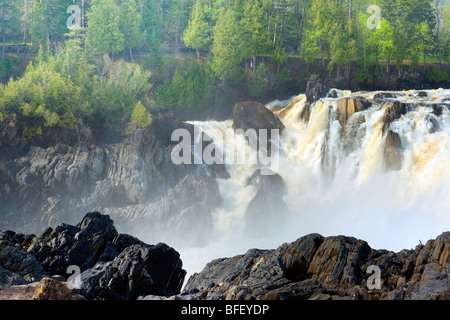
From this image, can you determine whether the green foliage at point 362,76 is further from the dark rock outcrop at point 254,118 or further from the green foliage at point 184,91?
the green foliage at point 184,91

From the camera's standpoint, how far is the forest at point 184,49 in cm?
6569

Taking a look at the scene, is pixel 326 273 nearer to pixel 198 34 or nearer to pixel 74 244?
pixel 74 244

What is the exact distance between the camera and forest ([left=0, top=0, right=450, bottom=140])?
65688mm

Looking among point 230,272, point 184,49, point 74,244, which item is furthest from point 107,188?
point 184,49

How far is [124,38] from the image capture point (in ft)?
256

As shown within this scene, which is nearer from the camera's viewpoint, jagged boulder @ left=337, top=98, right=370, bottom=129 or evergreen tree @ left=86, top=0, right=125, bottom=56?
jagged boulder @ left=337, top=98, right=370, bottom=129

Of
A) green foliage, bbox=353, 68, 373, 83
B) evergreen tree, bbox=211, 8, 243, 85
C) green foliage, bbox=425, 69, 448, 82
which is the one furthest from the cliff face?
green foliage, bbox=425, 69, 448, 82

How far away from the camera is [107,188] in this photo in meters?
58.8

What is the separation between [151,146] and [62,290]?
38.6m

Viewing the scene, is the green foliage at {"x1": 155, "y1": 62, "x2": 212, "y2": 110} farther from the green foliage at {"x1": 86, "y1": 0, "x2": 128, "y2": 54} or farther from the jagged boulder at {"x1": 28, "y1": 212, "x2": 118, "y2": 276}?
the jagged boulder at {"x1": 28, "y1": 212, "x2": 118, "y2": 276}

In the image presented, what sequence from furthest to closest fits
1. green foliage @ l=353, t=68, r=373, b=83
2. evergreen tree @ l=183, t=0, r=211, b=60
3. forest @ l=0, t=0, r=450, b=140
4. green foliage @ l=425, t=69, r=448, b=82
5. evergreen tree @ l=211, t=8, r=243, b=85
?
evergreen tree @ l=183, t=0, r=211, b=60
green foliage @ l=425, t=69, r=448, b=82
green foliage @ l=353, t=68, r=373, b=83
evergreen tree @ l=211, t=8, r=243, b=85
forest @ l=0, t=0, r=450, b=140

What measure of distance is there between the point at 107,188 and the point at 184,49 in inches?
1340

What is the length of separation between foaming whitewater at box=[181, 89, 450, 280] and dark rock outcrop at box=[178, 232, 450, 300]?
2063cm

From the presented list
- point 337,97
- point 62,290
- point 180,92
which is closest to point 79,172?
point 180,92
